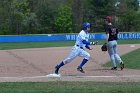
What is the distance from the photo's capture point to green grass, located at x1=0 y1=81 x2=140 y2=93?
10.6 meters

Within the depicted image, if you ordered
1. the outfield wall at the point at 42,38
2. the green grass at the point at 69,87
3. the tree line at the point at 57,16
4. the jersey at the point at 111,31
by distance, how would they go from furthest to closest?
the tree line at the point at 57,16
the outfield wall at the point at 42,38
the jersey at the point at 111,31
the green grass at the point at 69,87

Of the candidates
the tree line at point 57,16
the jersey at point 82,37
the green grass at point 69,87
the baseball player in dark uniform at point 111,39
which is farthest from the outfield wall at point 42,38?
the green grass at point 69,87

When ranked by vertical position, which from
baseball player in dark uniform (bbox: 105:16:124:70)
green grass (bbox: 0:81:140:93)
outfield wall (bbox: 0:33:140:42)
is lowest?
outfield wall (bbox: 0:33:140:42)

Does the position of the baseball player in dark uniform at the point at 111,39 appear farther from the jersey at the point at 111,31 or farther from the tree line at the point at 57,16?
the tree line at the point at 57,16

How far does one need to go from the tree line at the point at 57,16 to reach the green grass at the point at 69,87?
158 feet

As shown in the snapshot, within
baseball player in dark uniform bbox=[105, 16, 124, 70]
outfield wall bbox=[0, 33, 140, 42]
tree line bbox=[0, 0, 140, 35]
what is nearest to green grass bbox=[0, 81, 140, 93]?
baseball player in dark uniform bbox=[105, 16, 124, 70]

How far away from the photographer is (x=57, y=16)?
65062 millimetres

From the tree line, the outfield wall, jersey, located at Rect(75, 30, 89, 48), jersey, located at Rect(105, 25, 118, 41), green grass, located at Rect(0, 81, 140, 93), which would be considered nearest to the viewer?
green grass, located at Rect(0, 81, 140, 93)

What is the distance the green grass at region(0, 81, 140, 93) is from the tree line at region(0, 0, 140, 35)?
158ft

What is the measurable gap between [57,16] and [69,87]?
177 ft

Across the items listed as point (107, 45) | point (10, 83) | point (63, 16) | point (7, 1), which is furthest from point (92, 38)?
point (10, 83)

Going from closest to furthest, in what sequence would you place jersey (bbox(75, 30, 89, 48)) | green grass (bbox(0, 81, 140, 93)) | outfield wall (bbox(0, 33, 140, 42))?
green grass (bbox(0, 81, 140, 93)) → jersey (bbox(75, 30, 89, 48)) → outfield wall (bbox(0, 33, 140, 42))

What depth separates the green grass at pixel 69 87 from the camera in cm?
1058

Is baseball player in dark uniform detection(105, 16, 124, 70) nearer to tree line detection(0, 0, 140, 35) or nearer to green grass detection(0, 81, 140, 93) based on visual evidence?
green grass detection(0, 81, 140, 93)
